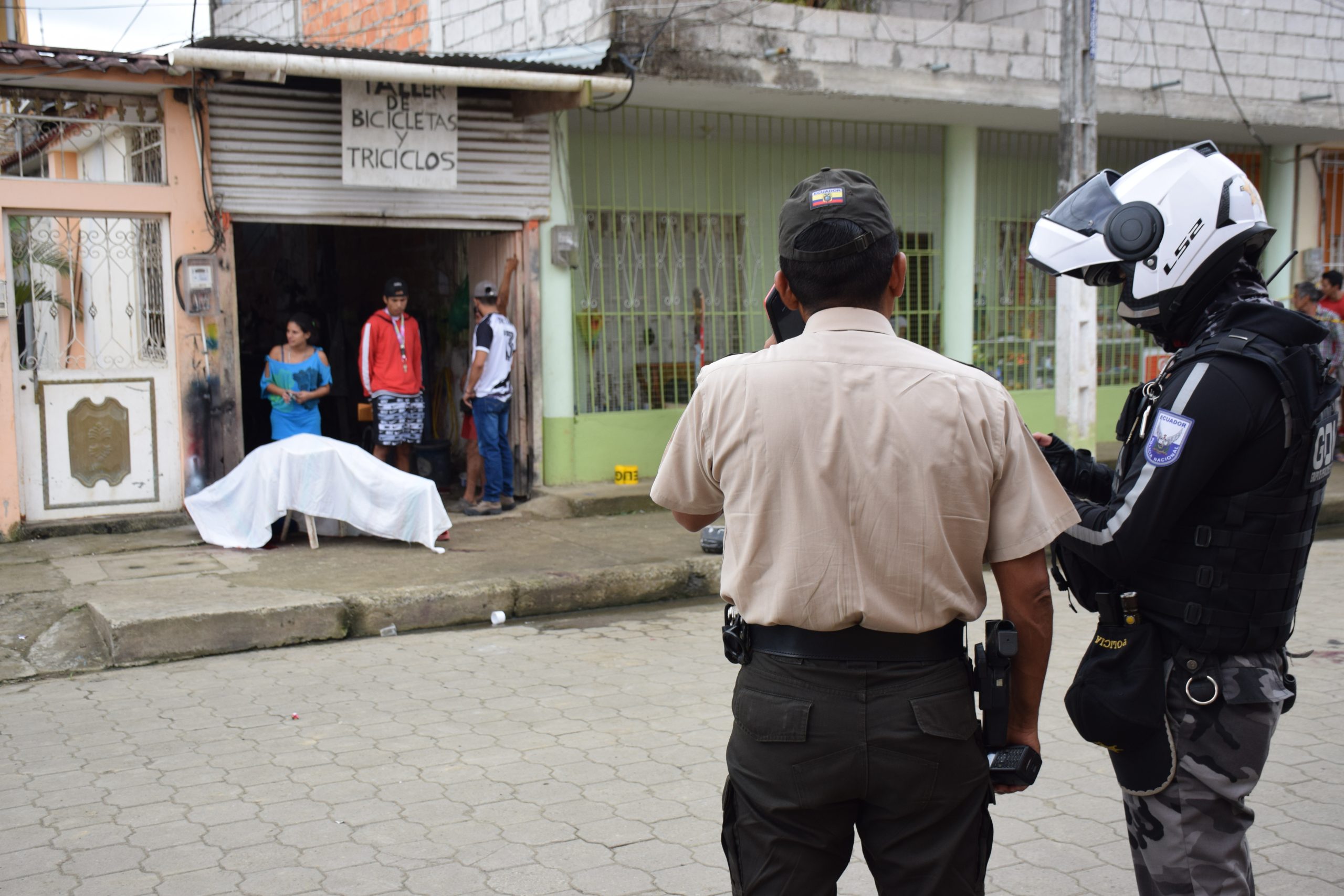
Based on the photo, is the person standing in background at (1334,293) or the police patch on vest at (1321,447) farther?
the person standing in background at (1334,293)

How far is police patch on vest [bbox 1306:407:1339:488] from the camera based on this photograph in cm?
245

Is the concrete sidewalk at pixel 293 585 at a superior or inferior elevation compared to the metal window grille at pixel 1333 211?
inferior

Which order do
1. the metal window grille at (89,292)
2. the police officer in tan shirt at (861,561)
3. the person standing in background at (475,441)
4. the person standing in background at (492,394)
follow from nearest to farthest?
the police officer in tan shirt at (861,561), the metal window grille at (89,292), the person standing in background at (492,394), the person standing in background at (475,441)

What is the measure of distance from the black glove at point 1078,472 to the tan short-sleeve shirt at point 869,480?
1.68ft

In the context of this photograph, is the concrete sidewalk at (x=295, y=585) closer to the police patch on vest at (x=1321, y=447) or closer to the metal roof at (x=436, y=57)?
the metal roof at (x=436, y=57)

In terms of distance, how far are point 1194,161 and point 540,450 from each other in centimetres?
801

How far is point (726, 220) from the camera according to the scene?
439 inches

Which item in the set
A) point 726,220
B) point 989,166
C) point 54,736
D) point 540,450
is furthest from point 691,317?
point 54,736

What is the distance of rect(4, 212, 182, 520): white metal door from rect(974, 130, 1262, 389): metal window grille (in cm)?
757

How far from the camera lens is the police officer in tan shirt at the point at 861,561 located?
210 centimetres

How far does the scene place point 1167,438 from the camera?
7.86ft

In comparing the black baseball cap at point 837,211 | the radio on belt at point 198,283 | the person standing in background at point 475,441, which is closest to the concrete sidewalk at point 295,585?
the person standing in background at point 475,441

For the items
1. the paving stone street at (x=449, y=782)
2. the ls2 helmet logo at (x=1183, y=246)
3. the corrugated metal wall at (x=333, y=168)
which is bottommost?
the paving stone street at (x=449, y=782)

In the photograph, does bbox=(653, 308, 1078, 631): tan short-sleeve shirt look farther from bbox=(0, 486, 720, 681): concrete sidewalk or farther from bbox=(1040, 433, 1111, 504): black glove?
bbox=(0, 486, 720, 681): concrete sidewalk
